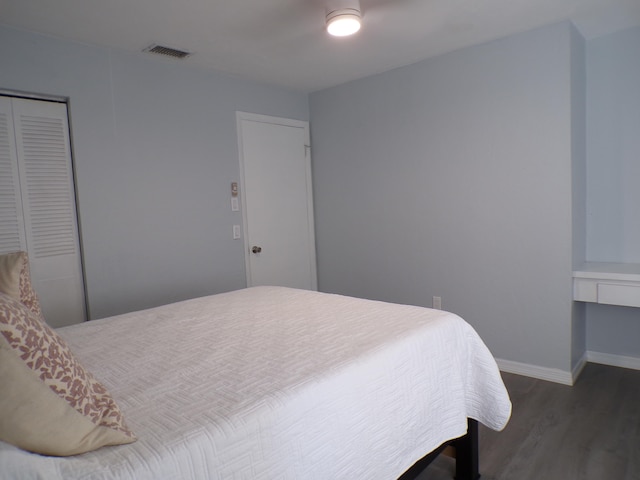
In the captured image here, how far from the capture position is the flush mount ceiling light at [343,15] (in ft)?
7.00

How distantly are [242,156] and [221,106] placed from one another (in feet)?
1.44

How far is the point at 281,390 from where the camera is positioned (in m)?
1.15

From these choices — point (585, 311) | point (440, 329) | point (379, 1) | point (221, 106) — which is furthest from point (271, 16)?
point (585, 311)

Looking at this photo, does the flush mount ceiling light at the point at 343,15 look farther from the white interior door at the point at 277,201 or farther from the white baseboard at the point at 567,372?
the white baseboard at the point at 567,372

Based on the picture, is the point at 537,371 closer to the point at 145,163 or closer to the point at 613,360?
the point at 613,360

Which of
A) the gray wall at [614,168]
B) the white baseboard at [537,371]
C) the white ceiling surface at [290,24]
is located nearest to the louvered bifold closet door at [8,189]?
the white ceiling surface at [290,24]

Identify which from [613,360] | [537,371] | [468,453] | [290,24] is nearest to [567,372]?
[537,371]

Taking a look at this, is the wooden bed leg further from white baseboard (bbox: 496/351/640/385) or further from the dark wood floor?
white baseboard (bbox: 496/351/640/385)

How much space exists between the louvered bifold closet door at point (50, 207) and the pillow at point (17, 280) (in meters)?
1.01

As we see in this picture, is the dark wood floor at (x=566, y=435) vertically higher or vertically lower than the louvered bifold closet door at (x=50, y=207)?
lower

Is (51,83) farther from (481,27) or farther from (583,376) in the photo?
(583,376)

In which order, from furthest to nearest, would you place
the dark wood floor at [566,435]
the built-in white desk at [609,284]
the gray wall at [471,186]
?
the gray wall at [471,186]
the built-in white desk at [609,284]
the dark wood floor at [566,435]

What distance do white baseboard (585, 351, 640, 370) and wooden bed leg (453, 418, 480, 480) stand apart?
186 cm

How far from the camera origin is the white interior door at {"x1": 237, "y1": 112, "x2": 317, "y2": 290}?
11.8 ft
